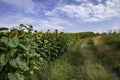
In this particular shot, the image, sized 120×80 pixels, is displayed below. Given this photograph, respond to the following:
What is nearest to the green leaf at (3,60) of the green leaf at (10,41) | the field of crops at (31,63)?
the field of crops at (31,63)

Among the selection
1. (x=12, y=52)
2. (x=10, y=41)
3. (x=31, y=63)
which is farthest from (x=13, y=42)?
(x=31, y=63)

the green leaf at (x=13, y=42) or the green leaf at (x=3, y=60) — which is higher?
the green leaf at (x=13, y=42)

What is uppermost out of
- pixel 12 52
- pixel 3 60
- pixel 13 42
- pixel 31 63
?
pixel 13 42

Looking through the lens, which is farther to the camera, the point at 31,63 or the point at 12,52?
the point at 31,63

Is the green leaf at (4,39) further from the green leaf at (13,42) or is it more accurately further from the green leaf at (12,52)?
the green leaf at (12,52)

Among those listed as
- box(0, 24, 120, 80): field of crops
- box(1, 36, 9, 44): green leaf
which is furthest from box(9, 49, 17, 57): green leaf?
box(1, 36, 9, 44): green leaf

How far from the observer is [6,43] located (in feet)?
11.2

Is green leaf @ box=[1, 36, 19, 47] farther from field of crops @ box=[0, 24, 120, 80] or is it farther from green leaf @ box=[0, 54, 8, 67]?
green leaf @ box=[0, 54, 8, 67]

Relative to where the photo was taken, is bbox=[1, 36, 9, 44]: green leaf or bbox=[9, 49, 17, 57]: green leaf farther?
bbox=[9, 49, 17, 57]: green leaf

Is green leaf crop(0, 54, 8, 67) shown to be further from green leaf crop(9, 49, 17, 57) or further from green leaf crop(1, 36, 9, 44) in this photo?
green leaf crop(1, 36, 9, 44)

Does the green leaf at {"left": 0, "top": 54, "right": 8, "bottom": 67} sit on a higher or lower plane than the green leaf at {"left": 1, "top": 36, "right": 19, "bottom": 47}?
lower

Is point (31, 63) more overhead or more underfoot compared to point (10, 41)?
more underfoot

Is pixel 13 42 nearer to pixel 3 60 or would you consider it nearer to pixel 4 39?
pixel 4 39

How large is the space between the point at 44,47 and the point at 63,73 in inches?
44.7
